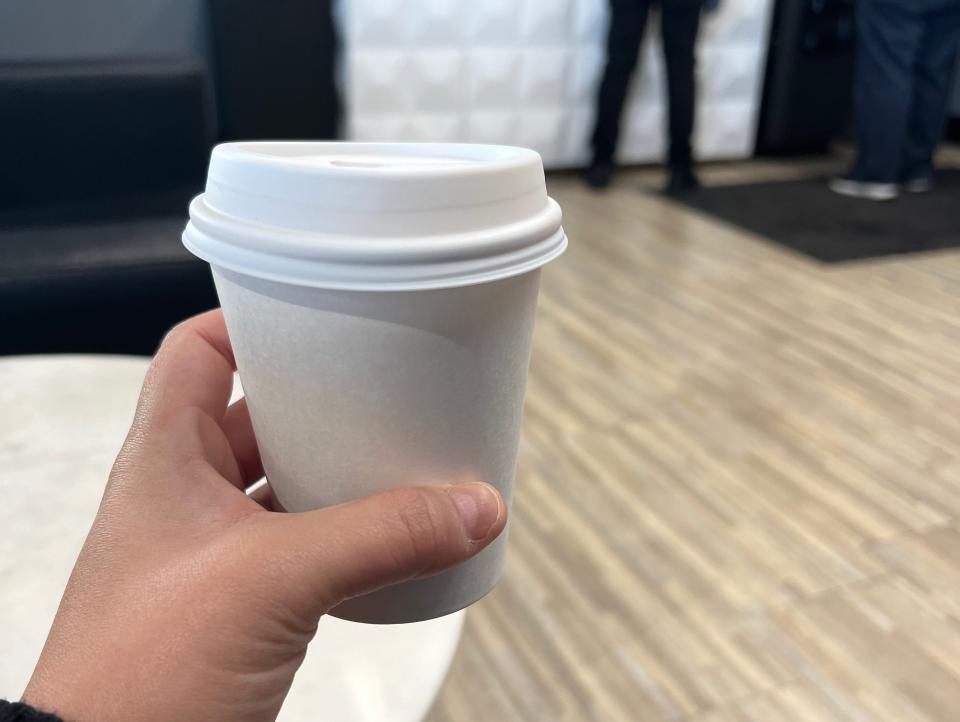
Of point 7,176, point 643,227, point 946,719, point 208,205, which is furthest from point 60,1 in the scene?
point 946,719

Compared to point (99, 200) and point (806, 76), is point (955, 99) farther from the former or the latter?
point (99, 200)

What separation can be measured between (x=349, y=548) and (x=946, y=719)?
0.96 metres

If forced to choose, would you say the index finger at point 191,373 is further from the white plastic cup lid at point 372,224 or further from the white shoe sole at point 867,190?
the white shoe sole at point 867,190

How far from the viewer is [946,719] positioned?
105 centimetres

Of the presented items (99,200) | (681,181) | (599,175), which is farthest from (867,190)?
(99,200)

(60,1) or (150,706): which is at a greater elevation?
(60,1)

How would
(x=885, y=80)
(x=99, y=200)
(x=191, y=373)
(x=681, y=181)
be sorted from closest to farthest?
(x=191, y=373) < (x=99, y=200) < (x=885, y=80) < (x=681, y=181)

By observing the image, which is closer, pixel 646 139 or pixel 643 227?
pixel 643 227

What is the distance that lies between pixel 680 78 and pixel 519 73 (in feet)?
2.15

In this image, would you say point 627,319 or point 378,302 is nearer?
point 378,302

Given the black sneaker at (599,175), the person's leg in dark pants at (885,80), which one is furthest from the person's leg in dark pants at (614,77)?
the person's leg in dark pants at (885,80)

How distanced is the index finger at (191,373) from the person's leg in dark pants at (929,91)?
10.9 ft

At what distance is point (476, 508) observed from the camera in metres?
0.50

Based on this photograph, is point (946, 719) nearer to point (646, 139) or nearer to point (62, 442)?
point (62, 442)
